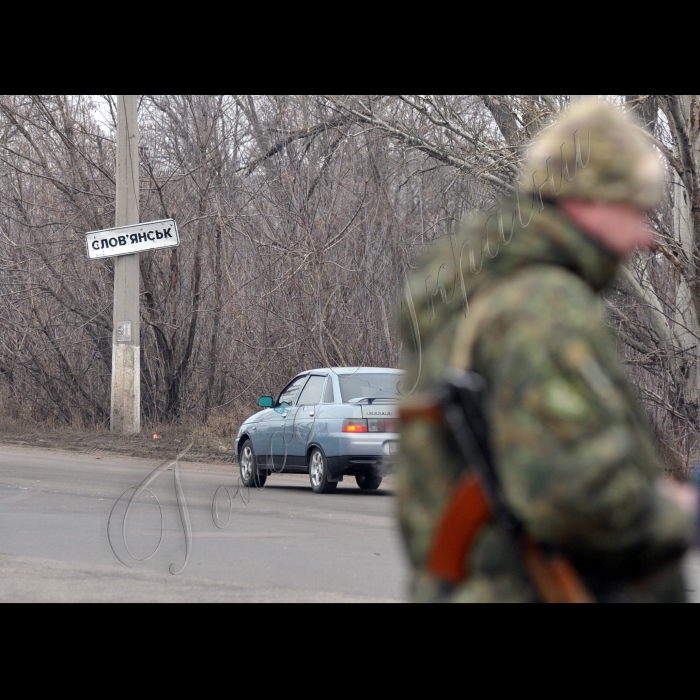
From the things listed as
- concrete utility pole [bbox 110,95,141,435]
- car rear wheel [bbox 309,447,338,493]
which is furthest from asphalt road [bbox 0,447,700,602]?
concrete utility pole [bbox 110,95,141,435]

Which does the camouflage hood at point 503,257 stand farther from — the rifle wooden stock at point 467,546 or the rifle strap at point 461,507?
the rifle wooden stock at point 467,546

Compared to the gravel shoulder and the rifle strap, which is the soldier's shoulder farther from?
the gravel shoulder

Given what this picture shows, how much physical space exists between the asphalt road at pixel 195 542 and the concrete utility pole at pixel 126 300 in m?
5.11

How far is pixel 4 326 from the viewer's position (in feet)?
83.8

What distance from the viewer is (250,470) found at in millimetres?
15227

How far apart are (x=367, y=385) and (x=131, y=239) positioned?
8.09 meters

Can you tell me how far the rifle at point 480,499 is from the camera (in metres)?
2.01

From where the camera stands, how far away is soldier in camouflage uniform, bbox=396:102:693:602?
6.34ft

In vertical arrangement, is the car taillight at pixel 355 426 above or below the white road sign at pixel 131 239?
below

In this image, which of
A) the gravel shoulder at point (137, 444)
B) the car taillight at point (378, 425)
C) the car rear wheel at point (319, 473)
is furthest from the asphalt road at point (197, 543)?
the gravel shoulder at point (137, 444)

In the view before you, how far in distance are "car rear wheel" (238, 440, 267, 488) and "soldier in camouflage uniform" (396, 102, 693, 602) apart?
1288cm
